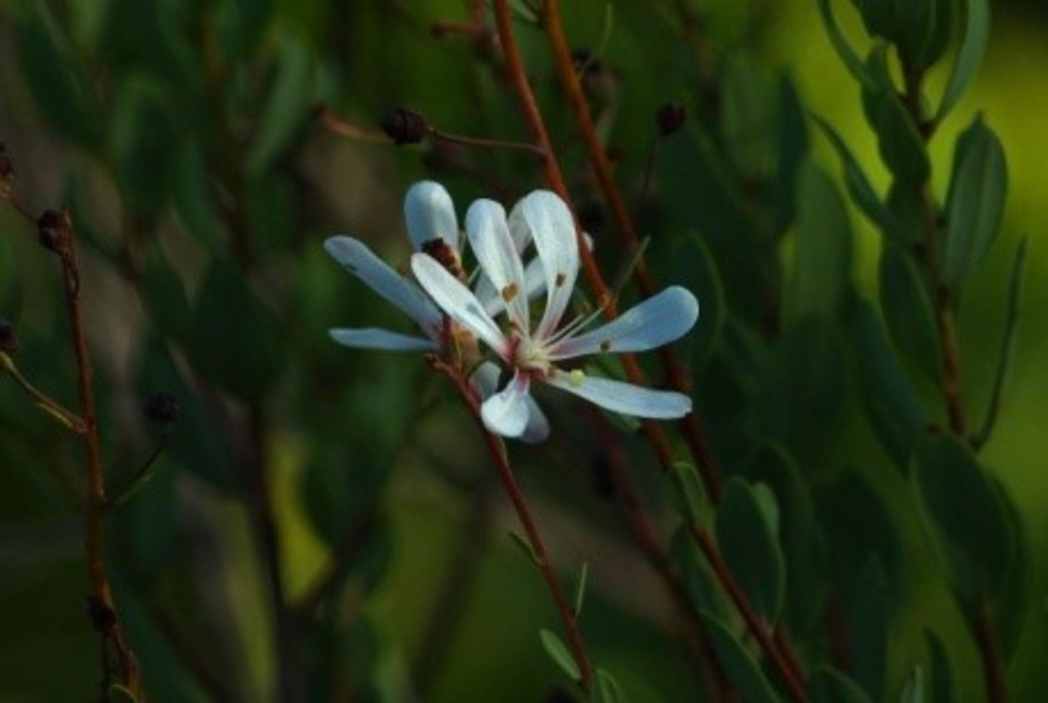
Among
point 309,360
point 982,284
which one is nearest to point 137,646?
point 309,360

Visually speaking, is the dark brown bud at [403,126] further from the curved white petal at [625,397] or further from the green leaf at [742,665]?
the green leaf at [742,665]

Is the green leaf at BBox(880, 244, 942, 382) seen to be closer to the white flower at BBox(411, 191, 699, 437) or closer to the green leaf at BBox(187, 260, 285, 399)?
the white flower at BBox(411, 191, 699, 437)

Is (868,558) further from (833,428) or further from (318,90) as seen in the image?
(318,90)

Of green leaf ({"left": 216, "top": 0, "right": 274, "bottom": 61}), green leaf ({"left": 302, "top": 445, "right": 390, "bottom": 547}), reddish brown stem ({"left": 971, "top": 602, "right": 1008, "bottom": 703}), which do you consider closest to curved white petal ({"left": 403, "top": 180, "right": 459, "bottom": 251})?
reddish brown stem ({"left": 971, "top": 602, "right": 1008, "bottom": 703})

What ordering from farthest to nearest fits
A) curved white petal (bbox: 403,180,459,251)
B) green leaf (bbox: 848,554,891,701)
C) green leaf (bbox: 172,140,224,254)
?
green leaf (bbox: 172,140,224,254) < green leaf (bbox: 848,554,891,701) < curved white petal (bbox: 403,180,459,251)

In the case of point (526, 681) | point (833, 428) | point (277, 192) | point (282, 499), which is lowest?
point (526, 681)

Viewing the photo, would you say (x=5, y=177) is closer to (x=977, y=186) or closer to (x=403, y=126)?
(x=403, y=126)

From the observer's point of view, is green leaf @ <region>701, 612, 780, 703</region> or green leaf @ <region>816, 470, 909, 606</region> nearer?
green leaf @ <region>701, 612, 780, 703</region>
